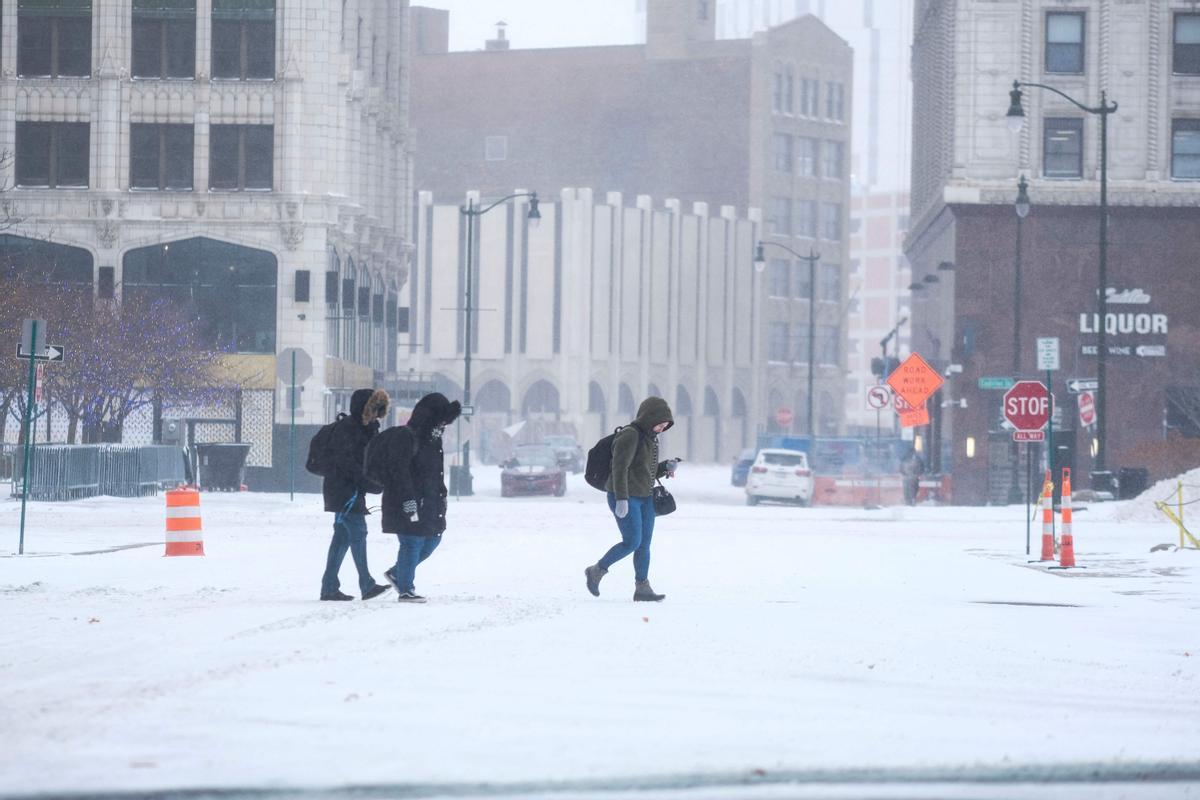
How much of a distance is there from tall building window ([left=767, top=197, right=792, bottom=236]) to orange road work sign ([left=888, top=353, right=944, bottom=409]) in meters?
82.1

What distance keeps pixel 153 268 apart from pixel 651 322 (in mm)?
61118

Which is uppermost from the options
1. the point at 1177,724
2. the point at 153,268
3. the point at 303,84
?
the point at 303,84

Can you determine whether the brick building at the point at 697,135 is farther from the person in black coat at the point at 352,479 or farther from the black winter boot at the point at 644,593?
the person in black coat at the point at 352,479

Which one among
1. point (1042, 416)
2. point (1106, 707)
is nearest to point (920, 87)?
point (1042, 416)

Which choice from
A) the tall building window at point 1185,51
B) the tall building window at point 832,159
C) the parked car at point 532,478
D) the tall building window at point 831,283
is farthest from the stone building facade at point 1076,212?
the tall building window at point 832,159

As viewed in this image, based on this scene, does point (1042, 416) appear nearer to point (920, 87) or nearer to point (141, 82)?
point (141, 82)

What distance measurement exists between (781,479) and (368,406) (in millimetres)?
37285

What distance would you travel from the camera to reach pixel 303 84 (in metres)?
55.2

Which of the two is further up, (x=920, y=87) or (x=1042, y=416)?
(x=920, y=87)

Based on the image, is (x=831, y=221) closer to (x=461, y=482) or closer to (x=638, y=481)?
(x=461, y=482)

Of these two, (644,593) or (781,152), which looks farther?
(781,152)

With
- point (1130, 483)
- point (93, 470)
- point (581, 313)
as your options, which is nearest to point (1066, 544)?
point (1130, 483)

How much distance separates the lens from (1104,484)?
43031mm

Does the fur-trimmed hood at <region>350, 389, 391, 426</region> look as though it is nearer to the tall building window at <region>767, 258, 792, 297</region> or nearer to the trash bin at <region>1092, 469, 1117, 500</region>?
the trash bin at <region>1092, 469, 1117, 500</region>
